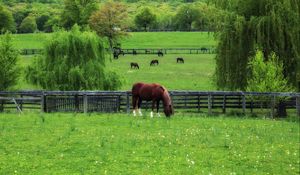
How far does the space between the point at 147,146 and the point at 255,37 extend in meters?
14.4

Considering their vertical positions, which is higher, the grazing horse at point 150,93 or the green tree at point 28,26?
the green tree at point 28,26

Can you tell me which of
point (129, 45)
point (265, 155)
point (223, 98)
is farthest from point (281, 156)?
point (129, 45)

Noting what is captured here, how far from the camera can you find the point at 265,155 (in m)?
14.3

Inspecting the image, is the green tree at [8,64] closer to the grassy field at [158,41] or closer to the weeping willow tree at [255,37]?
the weeping willow tree at [255,37]

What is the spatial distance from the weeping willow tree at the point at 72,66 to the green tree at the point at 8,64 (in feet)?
4.99

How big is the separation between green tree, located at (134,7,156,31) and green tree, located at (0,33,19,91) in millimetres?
125542

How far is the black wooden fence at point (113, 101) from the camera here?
25.8 m

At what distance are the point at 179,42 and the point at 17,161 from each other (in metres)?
98.3

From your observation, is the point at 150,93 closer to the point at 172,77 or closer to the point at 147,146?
the point at 147,146

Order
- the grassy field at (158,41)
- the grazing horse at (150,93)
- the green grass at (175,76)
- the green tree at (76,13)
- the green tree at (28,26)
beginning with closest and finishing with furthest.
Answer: the grazing horse at (150,93) < the green grass at (175,76) < the green tree at (76,13) < the grassy field at (158,41) < the green tree at (28,26)

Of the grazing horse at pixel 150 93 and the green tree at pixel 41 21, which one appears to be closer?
the grazing horse at pixel 150 93

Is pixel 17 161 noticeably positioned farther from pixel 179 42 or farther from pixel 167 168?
pixel 179 42

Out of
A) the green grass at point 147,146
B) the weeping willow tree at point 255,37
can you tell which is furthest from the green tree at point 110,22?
the green grass at point 147,146

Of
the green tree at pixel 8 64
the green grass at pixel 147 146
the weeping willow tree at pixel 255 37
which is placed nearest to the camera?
the green grass at pixel 147 146
